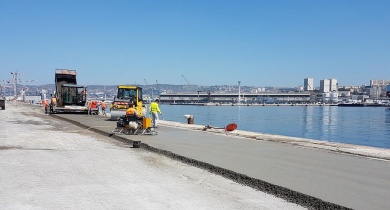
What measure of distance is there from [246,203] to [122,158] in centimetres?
553

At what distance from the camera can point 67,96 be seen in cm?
3866

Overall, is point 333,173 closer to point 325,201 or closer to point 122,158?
point 325,201

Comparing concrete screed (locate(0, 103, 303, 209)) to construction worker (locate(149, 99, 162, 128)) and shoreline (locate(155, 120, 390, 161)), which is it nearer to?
shoreline (locate(155, 120, 390, 161))

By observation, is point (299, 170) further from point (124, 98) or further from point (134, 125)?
point (124, 98)

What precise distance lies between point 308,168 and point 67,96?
33.1 metres

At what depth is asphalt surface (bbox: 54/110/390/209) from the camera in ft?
23.2

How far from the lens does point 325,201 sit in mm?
6582

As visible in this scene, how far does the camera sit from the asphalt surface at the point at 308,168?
7.08 m

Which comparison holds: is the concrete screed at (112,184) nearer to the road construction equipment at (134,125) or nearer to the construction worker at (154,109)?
the road construction equipment at (134,125)

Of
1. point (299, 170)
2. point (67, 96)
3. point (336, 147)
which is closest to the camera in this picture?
point (299, 170)

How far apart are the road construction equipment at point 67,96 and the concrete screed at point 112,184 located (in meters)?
27.3

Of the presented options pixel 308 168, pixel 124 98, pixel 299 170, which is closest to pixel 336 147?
pixel 308 168

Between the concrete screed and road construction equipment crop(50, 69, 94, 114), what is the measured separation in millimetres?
27272

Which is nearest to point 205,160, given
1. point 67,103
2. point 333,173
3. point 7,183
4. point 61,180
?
point 333,173
